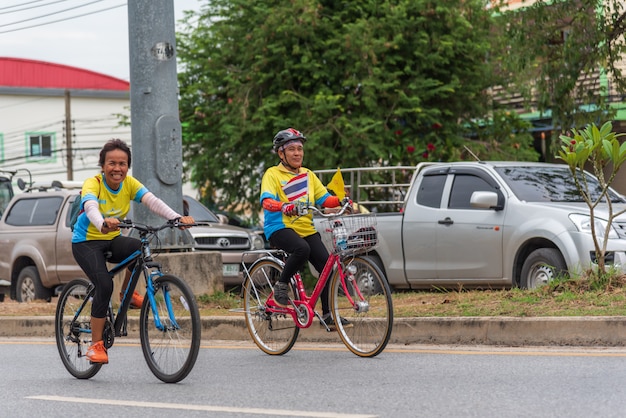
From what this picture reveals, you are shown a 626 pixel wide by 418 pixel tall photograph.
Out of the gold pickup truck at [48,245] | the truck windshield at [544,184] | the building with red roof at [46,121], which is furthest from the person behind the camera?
the building with red roof at [46,121]

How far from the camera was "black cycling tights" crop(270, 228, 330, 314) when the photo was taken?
9.25 meters

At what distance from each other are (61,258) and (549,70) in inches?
357

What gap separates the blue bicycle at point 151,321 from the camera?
783 centimetres

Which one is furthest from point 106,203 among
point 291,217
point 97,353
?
point 291,217

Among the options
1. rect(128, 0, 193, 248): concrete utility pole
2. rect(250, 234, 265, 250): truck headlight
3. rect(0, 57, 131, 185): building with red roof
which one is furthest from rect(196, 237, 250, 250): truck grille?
rect(0, 57, 131, 185): building with red roof

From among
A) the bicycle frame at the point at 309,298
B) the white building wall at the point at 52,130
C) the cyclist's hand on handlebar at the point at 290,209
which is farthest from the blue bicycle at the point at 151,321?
the white building wall at the point at 52,130

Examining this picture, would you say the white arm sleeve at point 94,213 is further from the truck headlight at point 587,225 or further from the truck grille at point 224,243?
the truck grille at point 224,243

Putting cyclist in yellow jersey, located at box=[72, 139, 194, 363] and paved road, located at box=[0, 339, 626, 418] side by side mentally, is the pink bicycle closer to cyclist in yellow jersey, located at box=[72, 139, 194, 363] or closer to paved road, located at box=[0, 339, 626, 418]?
paved road, located at box=[0, 339, 626, 418]

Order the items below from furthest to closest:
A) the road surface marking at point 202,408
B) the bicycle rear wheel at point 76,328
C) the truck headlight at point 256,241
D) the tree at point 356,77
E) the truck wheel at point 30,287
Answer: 1. the tree at point 356,77
2. the truck headlight at point 256,241
3. the truck wheel at point 30,287
4. the bicycle rear wheel at point 76,328
5. the road surface marking at point 202,408

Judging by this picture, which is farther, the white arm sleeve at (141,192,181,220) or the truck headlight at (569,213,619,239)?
the truck headlight at (569,213,619,239)

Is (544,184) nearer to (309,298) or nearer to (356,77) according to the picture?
(309,298)

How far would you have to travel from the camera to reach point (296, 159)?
30.5 ft

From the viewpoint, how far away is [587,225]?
12305 millimetres

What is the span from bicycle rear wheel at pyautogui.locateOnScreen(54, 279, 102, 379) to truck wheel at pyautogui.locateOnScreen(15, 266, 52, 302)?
925 cm
